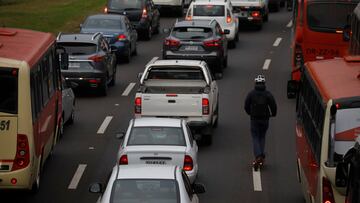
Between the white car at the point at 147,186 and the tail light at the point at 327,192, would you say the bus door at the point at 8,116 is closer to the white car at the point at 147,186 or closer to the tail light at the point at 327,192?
the white car at the point at 147,186

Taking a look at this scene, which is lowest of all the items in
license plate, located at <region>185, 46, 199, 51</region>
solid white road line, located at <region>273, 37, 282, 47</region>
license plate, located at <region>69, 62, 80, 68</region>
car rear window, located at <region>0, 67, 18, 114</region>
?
solid white road line, located at <region>273, 37, 282, 47</region>

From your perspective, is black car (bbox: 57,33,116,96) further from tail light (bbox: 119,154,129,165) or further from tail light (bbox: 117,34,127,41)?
tail light (bbox: 119,154,129,165)

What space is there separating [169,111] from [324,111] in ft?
30.9

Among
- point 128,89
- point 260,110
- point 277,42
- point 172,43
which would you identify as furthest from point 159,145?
point 277,42

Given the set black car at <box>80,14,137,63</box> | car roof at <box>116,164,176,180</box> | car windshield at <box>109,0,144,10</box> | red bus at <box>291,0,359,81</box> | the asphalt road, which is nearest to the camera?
car roof at <box>116,164,176,180</box>

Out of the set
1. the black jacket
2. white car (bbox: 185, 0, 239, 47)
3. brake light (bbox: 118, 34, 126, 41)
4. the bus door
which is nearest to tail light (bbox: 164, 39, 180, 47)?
brake light (bbox: 118, 34, 126, 41)

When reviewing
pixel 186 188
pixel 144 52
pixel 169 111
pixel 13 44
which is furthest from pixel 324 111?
pixel 144 52

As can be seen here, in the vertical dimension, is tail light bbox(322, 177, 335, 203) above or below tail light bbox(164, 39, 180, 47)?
above

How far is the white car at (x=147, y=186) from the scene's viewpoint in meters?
15.2

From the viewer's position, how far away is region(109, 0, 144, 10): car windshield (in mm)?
44781

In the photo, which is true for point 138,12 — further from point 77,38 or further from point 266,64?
point 77,38

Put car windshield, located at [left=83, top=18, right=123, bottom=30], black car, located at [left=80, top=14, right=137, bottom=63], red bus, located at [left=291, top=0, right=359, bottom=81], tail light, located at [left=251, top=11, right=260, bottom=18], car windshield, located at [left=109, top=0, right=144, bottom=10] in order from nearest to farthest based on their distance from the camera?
red bus, located at [left=291, top=0, right=359, bottom=81] → black car, located at [left=80, top=14, right=137, bottom=63] → car windshield, located at [left=83, top=18, right=123, bottom=30] → car windshield, located at [left=109, top=0, right=144, bottom=10] → tail light, located at [left=251, top=11, right=260, bottom=18]

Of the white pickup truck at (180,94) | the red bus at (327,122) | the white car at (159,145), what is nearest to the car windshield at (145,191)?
the red bus at (327,122)

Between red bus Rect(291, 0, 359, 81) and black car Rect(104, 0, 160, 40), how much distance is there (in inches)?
551
